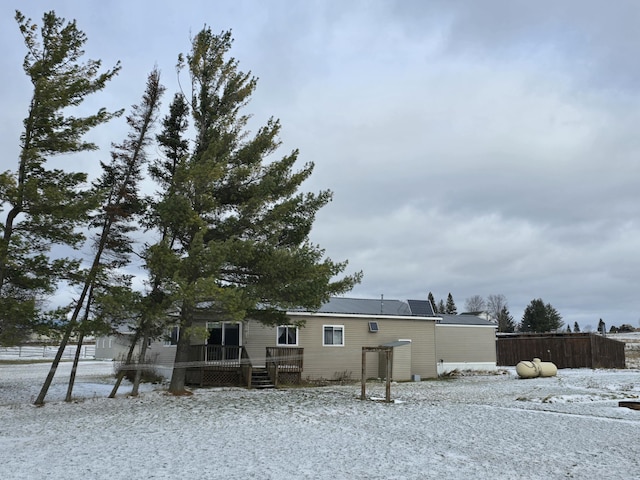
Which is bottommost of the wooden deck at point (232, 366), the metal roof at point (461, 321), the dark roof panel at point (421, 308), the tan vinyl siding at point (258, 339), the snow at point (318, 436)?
the snow at point (318, 436)

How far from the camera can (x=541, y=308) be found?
65.9 metres

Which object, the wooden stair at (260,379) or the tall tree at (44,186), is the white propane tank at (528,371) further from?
the tall tree at (44,186)

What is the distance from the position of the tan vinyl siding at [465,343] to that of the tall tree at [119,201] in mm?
18304

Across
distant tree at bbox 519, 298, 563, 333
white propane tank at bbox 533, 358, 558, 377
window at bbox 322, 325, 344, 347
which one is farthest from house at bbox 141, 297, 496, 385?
distant tree at bbox 519, 298, 563, 333

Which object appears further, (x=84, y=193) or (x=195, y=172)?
(x=84, y=193)

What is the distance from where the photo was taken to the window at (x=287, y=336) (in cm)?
2309

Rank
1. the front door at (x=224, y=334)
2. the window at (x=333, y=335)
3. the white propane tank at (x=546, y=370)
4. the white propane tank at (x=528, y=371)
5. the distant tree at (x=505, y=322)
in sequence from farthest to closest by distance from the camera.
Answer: the distant tree at (x=505, y=322) < the white propane tank at (x=546, y=370) < the white propane tank at (x=528, y=371) < the window at (x=333, y=335) < the front door at (x=224, y=334)

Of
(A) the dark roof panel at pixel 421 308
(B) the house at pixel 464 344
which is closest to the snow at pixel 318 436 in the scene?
(A) the dark roof panel at pixel 421 308

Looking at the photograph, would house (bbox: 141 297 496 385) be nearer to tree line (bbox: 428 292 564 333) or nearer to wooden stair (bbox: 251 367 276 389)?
wooden stair (bbox: 251 367 276 389)

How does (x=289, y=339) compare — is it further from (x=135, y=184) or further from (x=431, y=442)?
(x=431, y=442)

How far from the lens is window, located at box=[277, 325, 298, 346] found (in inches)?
909

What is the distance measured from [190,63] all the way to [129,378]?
14.3m

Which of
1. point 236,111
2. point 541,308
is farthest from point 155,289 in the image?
point 541,308

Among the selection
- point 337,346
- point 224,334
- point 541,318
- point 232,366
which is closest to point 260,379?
point 232,366
